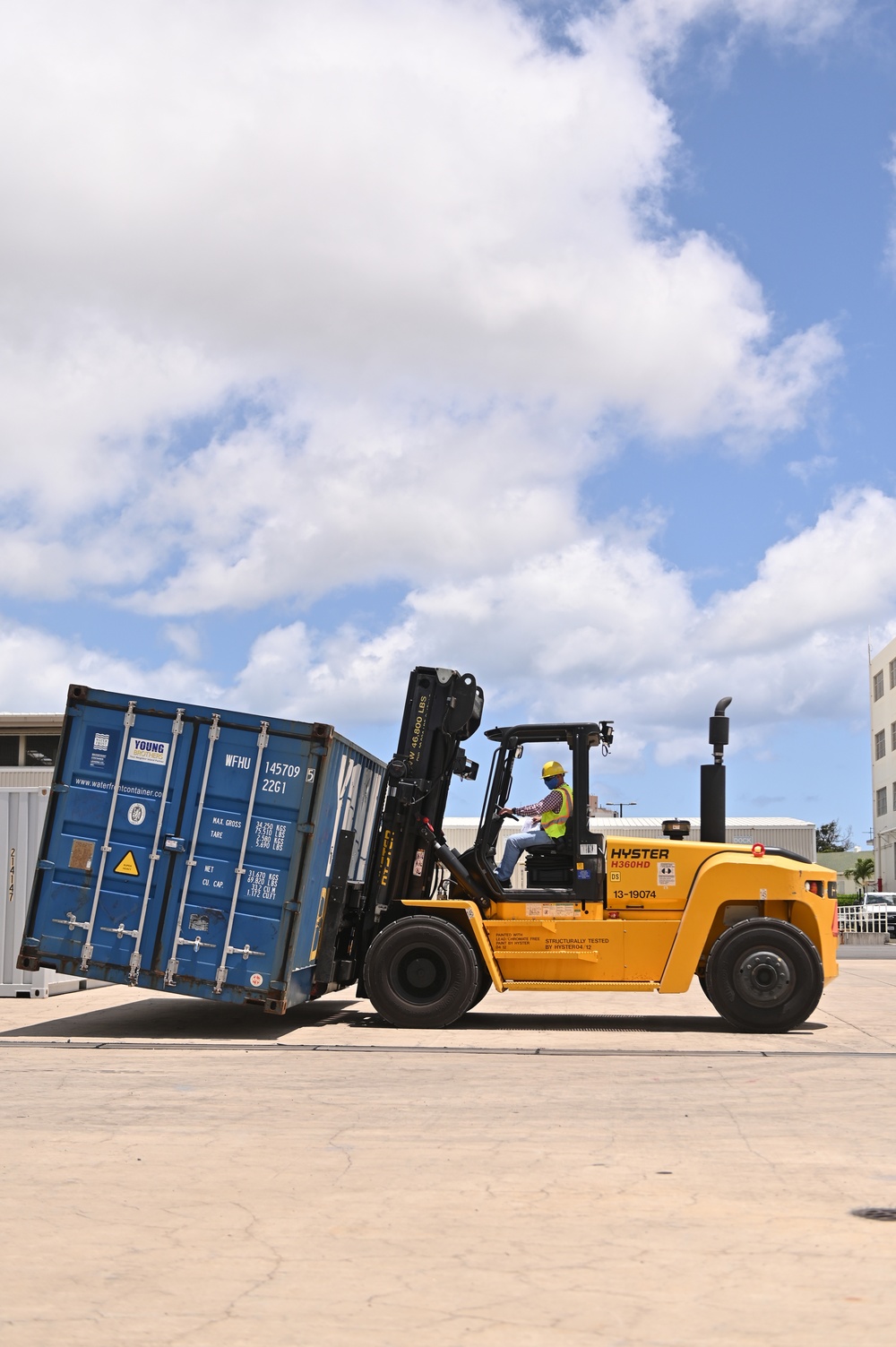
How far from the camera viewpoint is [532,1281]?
16.2 feet

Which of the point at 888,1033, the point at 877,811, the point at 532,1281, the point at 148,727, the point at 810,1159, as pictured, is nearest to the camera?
the point at 532,1281

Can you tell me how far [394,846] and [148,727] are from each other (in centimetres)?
263

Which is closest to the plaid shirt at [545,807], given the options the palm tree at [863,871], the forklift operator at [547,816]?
the forklift operator at [547,816]

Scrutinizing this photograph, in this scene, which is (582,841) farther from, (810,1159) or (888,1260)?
(888,1260)

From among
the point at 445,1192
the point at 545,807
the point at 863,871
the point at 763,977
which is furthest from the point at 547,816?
the point at 863,871

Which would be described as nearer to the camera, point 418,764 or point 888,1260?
point 888,1260

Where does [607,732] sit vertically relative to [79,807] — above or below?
above

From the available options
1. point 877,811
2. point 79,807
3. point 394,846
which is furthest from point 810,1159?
point 877,811

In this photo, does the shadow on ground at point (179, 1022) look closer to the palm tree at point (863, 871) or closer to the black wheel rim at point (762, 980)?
the black wheel rim at point (762, 980)

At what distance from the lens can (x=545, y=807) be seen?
42.0 feet

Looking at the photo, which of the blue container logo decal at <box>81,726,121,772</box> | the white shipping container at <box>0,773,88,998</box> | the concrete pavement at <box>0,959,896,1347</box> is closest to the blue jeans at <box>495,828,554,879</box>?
the concrete pavement at <box>0,959,896,1347</box>

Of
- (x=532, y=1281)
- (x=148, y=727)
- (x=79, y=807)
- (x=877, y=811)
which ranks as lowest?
(x=532, y=1281)

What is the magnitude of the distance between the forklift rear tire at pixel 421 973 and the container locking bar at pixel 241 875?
1.33 m

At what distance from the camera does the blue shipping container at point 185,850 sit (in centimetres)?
1209
